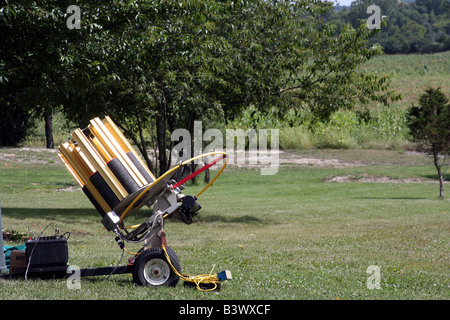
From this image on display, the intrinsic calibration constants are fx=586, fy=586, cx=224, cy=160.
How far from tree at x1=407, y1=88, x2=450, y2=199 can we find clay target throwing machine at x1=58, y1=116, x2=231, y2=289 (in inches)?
715

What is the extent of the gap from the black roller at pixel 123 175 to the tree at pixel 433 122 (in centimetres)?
1849

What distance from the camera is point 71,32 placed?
36.3 feet

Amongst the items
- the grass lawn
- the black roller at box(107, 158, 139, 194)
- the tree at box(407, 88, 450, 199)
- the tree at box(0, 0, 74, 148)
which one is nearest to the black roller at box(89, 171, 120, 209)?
the black roller at box(107, 158, 139, 194)

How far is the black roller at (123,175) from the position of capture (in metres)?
6.66

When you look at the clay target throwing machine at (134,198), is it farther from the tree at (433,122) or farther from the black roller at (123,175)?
the tree at (433,122)

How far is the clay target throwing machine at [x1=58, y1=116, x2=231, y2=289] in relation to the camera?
21.7ft

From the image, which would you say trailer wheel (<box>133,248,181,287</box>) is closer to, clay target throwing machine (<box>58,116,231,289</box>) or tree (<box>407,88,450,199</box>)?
clay target throwing machine (<box>58,116,231,289</box>)

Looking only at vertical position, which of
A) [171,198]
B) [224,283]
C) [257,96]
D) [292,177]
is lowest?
[292,177]

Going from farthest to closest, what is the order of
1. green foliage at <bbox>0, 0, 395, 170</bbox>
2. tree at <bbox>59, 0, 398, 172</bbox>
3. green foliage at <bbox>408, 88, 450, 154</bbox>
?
green foliage at <bbox>408, 88, 450, 154</bbox>
tree at <bbox>59, 0, 398, 172</bbox>
green foliage at <bbox>0, 0, 395, 170</bbox>

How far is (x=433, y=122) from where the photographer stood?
2314cm
